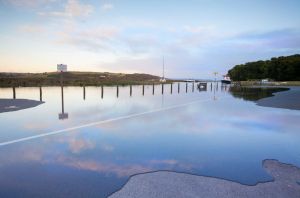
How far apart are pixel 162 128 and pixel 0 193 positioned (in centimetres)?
664

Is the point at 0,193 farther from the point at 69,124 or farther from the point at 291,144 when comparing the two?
the point at 291,144

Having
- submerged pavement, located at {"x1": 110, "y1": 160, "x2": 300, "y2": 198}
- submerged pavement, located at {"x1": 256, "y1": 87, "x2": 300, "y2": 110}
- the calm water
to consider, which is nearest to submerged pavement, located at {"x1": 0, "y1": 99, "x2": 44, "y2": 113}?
the calm water

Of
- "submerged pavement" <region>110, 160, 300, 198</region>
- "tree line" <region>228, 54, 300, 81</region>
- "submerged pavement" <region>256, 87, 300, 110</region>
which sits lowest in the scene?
"submerged pavement" <region>110, 160, 300, 198</region>

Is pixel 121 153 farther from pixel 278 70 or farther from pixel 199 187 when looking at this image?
pixel 278 70

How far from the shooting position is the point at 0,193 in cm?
434

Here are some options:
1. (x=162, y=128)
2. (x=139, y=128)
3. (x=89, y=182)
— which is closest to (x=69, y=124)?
(x=139, y=128)

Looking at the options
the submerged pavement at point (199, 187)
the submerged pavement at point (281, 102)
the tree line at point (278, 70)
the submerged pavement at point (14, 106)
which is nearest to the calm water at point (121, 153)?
the submerged pavement at point (199, 187)

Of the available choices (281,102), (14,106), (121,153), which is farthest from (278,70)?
(121,153)

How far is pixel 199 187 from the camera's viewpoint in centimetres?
463

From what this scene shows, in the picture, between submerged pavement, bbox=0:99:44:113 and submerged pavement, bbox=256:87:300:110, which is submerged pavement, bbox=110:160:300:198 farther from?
submerged pavement, bbox=256:87:300:110

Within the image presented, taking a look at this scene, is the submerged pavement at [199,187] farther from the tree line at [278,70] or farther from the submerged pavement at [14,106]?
the tree line at [278,70]

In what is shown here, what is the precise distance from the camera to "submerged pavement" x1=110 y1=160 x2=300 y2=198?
14.3 ft

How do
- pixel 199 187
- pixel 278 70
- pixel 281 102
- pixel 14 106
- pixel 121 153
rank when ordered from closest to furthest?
pixel 199 187, pixel 121 153, pixel 14 106, pixel 281 102, pixel 278 70

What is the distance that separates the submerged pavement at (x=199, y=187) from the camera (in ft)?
14.3
